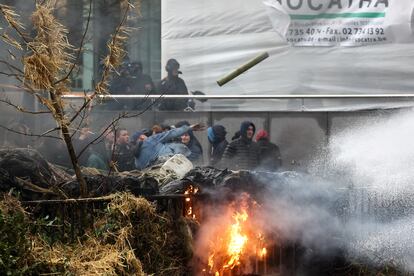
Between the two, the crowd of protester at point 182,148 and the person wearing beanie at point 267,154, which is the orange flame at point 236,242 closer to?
the crowd of protester at point 182,148

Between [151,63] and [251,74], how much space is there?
1485 millimetres

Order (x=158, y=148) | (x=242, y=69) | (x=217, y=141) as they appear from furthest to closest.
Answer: (x=242, y=69)
(x=217, y=141)
(x=158, y=148)

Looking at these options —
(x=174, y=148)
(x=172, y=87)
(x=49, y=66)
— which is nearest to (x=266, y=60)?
(x=172, y=87)

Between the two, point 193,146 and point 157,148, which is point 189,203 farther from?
point 193,146

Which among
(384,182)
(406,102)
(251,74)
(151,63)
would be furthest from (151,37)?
(384,182)

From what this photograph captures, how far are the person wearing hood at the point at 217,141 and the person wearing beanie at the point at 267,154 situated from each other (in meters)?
0.45

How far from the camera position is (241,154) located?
35.6ft

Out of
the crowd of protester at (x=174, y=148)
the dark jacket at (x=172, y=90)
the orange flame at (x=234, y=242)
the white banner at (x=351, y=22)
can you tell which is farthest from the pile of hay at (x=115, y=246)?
the white banner at (x=351, y=22)

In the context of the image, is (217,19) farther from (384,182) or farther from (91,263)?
(91,263)

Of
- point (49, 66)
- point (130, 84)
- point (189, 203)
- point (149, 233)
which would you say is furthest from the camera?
point (130, 84)

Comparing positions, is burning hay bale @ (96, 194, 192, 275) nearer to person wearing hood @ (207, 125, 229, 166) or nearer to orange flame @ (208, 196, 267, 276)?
orange flame @ (208, 196, 267, 276)

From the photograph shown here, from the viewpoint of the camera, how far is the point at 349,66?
1205 cm

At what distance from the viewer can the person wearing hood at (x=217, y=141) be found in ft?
36.5

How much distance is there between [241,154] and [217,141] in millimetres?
512
